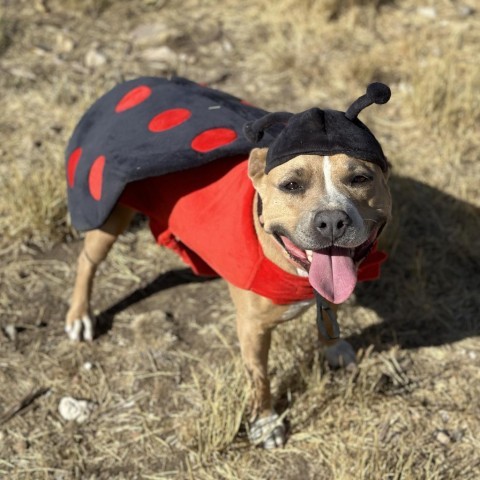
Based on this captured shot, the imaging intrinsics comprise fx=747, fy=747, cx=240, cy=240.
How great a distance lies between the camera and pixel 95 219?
3.60 m

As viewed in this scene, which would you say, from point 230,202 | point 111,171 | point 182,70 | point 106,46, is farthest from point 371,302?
point 106,46

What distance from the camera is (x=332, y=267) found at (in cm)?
281

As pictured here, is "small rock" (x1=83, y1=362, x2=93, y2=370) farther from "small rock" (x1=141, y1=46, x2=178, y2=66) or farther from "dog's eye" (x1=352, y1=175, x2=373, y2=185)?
"small rock" (x1=141, y1=46, x2=178, y2=66)

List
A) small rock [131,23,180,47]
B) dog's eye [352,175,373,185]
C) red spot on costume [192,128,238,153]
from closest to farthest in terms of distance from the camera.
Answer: dog's eye [352,175,373,185] → red spot on costume [192,128,238,153] → small rock [131,23,180,47]

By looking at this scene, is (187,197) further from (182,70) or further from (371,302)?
(182,70)

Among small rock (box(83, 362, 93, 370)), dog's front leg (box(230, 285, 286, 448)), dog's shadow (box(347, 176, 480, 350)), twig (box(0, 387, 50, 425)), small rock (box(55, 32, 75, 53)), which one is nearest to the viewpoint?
dog's front leg (box(230, 285, 286, 448))

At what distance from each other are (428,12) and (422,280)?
3386mm

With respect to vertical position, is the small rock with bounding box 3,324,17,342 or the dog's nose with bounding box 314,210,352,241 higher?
the dog's nose with bounding box 314,210,352,241

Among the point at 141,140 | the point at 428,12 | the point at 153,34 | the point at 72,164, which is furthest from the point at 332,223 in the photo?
the point at 428,12

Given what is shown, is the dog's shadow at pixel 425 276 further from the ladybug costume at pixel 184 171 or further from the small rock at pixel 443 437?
the ladybug costume at pixel 184 171

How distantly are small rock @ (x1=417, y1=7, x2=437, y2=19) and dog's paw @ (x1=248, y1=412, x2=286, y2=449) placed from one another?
180 inches

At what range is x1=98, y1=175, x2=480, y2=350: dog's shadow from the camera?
4113 millimetres

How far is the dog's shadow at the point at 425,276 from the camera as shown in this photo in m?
4.11

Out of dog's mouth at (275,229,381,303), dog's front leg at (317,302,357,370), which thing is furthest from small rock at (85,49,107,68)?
dog's mouth at (275,229,381,303)
